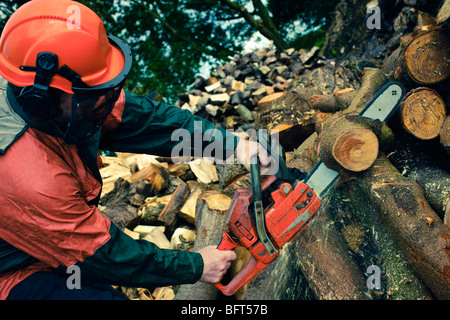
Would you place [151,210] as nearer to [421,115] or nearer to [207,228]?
[207,228]

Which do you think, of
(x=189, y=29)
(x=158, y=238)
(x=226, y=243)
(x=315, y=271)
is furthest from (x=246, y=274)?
(x=189, y=29)

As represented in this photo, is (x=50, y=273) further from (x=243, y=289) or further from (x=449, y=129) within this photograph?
(x=449, y=129)

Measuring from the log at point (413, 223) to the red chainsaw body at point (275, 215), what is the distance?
39cm

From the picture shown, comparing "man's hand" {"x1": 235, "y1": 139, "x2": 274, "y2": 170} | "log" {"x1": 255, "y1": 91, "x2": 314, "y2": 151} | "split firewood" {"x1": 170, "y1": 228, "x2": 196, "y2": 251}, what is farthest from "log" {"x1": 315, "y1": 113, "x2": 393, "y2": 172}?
"split firewood" {"x1": 170, "y1": 228, "x2": 196, "y2": 251}

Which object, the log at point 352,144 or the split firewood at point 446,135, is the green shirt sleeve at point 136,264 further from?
the split firewood at point 446,135

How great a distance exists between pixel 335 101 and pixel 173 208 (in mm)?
1891

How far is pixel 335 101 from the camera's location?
3.19m

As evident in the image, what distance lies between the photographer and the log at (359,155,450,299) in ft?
5.17

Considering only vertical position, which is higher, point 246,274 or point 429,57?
point 429,57

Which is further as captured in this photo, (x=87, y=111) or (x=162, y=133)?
(x=162, y=133)

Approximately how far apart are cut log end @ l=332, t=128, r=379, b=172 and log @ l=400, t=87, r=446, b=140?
11.8 inches

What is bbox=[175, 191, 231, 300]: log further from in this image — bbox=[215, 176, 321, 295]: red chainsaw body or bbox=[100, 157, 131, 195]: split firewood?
bbox=[100, 157, 131, 195]: split firewood

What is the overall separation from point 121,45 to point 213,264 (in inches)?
47.3

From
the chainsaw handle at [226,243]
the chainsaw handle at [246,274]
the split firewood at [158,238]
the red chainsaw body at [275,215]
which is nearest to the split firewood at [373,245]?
the red chainsaw body at [275,215]
